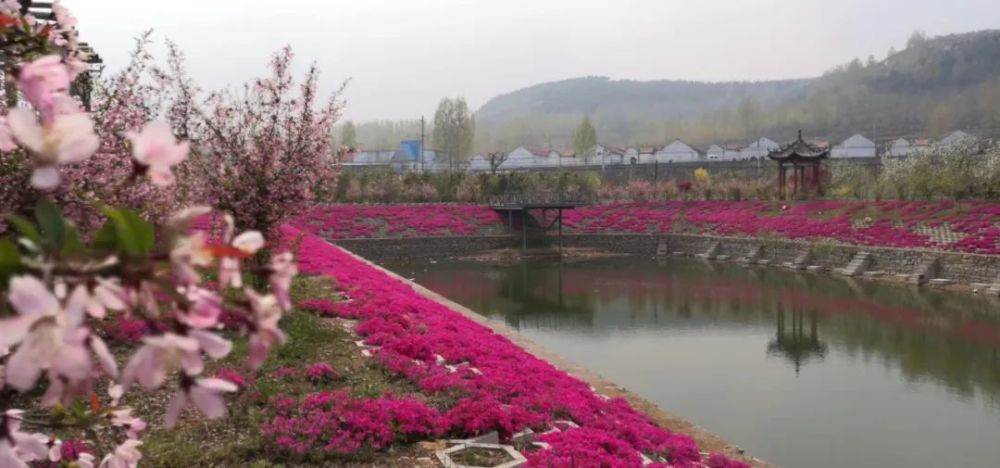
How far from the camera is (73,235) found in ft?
3.87

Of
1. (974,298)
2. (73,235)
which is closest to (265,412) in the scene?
(73,235)

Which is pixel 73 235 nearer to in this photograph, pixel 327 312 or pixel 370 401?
pixel 370 401

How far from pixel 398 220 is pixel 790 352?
27.0 meters

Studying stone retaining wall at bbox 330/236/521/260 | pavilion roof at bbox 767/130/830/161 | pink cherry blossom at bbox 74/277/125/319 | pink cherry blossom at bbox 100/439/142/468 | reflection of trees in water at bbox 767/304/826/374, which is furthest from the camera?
pavilion roof at bbox 767/130/830/161

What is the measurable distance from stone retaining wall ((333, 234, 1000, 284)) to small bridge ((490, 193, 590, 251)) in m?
1.14

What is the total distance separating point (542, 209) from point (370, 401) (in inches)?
1330

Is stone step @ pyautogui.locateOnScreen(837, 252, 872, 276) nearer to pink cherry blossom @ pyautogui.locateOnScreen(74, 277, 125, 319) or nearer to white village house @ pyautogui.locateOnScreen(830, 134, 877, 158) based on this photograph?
pink cherry blossom @ pyautogui.locateOnScreen(74, 277, 125, 319)

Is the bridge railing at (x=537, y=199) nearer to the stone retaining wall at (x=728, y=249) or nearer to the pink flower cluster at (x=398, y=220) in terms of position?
the pink flower cluster at (x=398, y=220)

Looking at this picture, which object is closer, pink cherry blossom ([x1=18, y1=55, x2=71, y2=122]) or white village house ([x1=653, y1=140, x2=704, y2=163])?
pink cherry blossom ([x1=18, y1=55, x2=71, y2=122])

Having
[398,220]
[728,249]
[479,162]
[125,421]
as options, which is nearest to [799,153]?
[728,249]

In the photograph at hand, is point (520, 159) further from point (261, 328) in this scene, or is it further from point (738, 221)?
point (261, 328)

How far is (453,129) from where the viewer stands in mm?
87875

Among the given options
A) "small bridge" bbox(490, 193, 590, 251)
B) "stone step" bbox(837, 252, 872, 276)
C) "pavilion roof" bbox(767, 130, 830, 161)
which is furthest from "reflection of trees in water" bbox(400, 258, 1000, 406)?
"pavilion roof" bbox(767, 130, 830, 161)

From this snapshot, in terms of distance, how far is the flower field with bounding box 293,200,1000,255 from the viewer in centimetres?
2722
